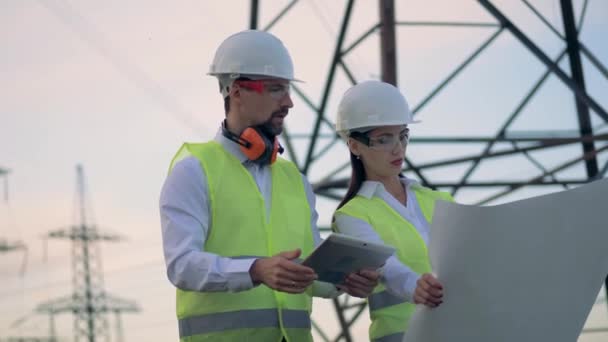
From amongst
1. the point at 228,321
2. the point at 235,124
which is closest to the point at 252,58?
the point at 235,124

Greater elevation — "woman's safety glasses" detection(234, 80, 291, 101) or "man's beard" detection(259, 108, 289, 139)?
"woman's safety glasses" detection(234, 80, 291, 101)

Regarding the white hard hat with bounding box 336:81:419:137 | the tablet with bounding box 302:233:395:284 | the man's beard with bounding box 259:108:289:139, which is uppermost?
the white hard hat with bounding box 336:81:419:137

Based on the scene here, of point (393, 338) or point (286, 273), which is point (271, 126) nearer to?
point (286, 273)

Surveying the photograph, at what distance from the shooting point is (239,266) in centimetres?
541

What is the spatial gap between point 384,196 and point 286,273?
1.74 meters

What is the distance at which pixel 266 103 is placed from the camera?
19.6 feet

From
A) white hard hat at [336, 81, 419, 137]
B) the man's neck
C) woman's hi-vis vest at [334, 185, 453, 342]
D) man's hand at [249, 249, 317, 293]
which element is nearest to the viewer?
man's hand at [249, 249, 317, 293]

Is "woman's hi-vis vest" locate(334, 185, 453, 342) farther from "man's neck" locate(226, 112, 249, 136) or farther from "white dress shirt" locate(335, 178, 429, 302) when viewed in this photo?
"man's neck" locate(226, 112, 249, 136)

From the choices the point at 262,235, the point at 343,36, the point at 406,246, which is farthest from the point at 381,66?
the point at 262,235

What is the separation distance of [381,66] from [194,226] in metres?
8.68

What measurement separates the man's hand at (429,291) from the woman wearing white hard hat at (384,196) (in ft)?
2.09

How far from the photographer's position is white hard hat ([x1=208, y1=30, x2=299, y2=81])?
6.05 meters

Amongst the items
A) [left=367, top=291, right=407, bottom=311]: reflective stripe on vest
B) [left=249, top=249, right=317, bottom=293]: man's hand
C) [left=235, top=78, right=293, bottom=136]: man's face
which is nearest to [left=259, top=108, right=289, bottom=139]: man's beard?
[left=235, top=78, right=293, bottom=136]: man's face

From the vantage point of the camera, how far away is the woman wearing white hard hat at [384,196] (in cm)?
672
